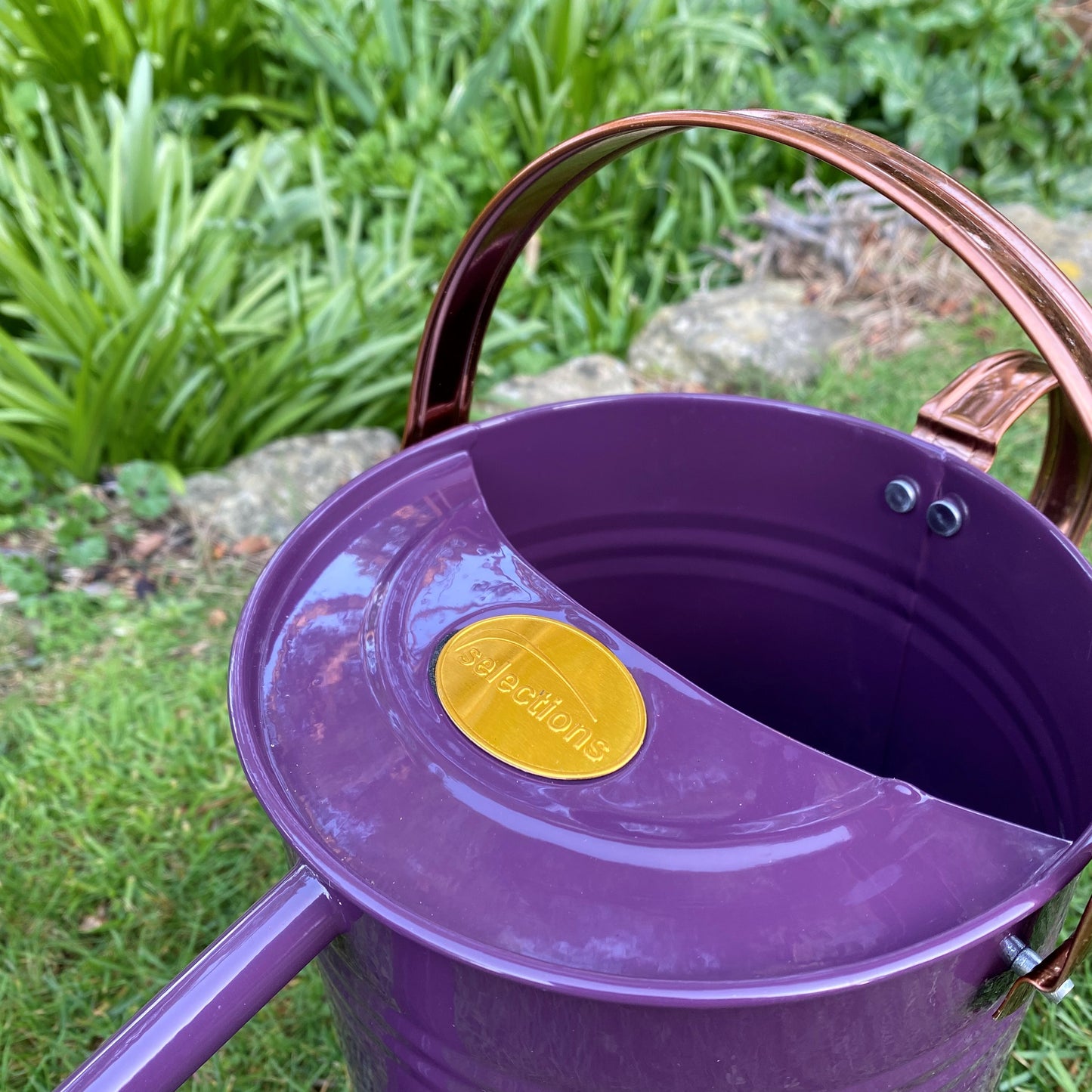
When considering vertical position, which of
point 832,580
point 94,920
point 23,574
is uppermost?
point 832,580

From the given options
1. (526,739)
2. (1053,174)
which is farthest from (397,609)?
(1053,174)

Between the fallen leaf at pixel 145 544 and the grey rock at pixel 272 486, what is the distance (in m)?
0.08

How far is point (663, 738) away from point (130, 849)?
3.64ft

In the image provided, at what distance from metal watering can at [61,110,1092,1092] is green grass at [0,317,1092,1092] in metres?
0.43

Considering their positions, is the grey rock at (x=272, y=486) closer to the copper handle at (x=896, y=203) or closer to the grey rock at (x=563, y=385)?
the grey rock at (x=563, y=385)

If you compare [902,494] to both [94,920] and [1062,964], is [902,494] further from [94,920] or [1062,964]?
[94,920]

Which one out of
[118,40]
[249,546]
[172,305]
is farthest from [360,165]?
[249,546]

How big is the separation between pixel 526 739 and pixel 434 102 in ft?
8.33

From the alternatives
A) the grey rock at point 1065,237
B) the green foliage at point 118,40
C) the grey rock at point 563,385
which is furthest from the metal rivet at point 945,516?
the green foliage at point 118,40

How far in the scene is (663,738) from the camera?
0.83m

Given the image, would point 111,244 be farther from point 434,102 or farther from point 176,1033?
point 176,1033

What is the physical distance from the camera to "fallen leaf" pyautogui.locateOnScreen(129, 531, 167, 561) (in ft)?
6.90

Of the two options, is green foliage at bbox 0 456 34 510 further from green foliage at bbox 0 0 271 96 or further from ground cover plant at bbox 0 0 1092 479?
green foliage at bbox 0 0 271 96

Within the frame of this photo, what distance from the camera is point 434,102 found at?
286cm
